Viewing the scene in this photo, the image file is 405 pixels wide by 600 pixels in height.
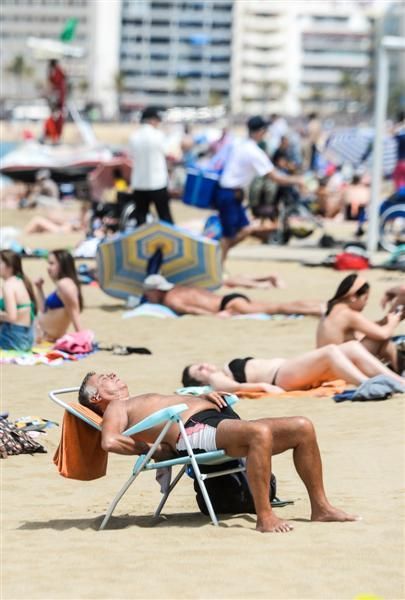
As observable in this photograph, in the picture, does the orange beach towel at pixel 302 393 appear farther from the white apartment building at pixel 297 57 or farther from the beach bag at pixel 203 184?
the white apartment building at pixel 297 57

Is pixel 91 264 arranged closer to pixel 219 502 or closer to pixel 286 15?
pixel 219 502

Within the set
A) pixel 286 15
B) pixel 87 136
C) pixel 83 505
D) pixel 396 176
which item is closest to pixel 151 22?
pixel 286 15

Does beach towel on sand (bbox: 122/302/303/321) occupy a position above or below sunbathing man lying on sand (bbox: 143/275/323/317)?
below

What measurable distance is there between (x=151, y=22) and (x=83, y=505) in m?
150

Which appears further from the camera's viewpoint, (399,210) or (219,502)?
(399,210)

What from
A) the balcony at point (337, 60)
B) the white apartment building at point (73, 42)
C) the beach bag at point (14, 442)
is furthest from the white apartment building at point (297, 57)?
the beach bag at point (14, 442)

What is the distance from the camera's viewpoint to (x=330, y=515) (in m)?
5.31

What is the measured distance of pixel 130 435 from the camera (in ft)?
17.7

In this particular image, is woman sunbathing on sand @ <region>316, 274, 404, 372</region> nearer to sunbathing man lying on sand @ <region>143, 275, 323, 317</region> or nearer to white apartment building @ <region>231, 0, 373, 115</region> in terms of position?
sunbathing man lying on sand @ <region>143, 275, 323, 317</region>

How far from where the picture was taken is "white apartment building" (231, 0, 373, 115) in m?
152

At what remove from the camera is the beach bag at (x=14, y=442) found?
270 inches

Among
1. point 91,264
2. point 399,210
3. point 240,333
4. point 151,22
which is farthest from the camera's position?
point 151,22

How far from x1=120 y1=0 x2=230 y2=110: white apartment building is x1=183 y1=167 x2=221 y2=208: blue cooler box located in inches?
5462

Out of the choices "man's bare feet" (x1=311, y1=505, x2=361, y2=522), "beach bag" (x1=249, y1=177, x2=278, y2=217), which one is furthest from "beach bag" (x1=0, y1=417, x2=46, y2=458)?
"beach bag" (x1=249, y1=177, x2=278, y2=217)
